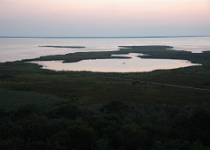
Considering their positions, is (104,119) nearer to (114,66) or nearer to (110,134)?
(110,134)

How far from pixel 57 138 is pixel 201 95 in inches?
760

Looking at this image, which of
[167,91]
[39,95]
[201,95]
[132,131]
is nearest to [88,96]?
[39,95]

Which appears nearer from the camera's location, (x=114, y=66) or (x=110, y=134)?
(x=110, y=134)

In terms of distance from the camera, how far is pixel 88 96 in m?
27.9

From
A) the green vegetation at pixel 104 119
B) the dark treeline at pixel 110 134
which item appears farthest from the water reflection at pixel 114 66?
the dark treeline at pixel 110 134

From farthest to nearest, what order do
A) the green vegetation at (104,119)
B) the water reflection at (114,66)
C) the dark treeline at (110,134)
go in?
the water reflection at (114,66), the green vegetation at (104,119), the dark treeline at (110,134)

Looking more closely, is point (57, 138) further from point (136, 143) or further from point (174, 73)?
point (174, 73)

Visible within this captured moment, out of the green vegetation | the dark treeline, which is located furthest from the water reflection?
the dark treeline

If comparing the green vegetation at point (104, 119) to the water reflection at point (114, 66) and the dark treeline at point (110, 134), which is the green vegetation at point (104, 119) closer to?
the dark treeline at point (110, 134)

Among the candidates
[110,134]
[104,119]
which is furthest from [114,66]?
[110,134]

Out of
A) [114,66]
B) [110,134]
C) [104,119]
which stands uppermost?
[104,119]

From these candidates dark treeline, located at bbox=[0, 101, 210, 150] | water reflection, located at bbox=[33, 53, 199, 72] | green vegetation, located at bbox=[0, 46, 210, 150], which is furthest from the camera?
water reflection, located at bbox=[33, 53, 199, 72]

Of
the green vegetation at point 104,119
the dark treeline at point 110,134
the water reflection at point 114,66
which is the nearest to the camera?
the dark treeline at point 110,134

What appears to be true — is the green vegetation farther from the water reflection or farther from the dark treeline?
the water reflection
